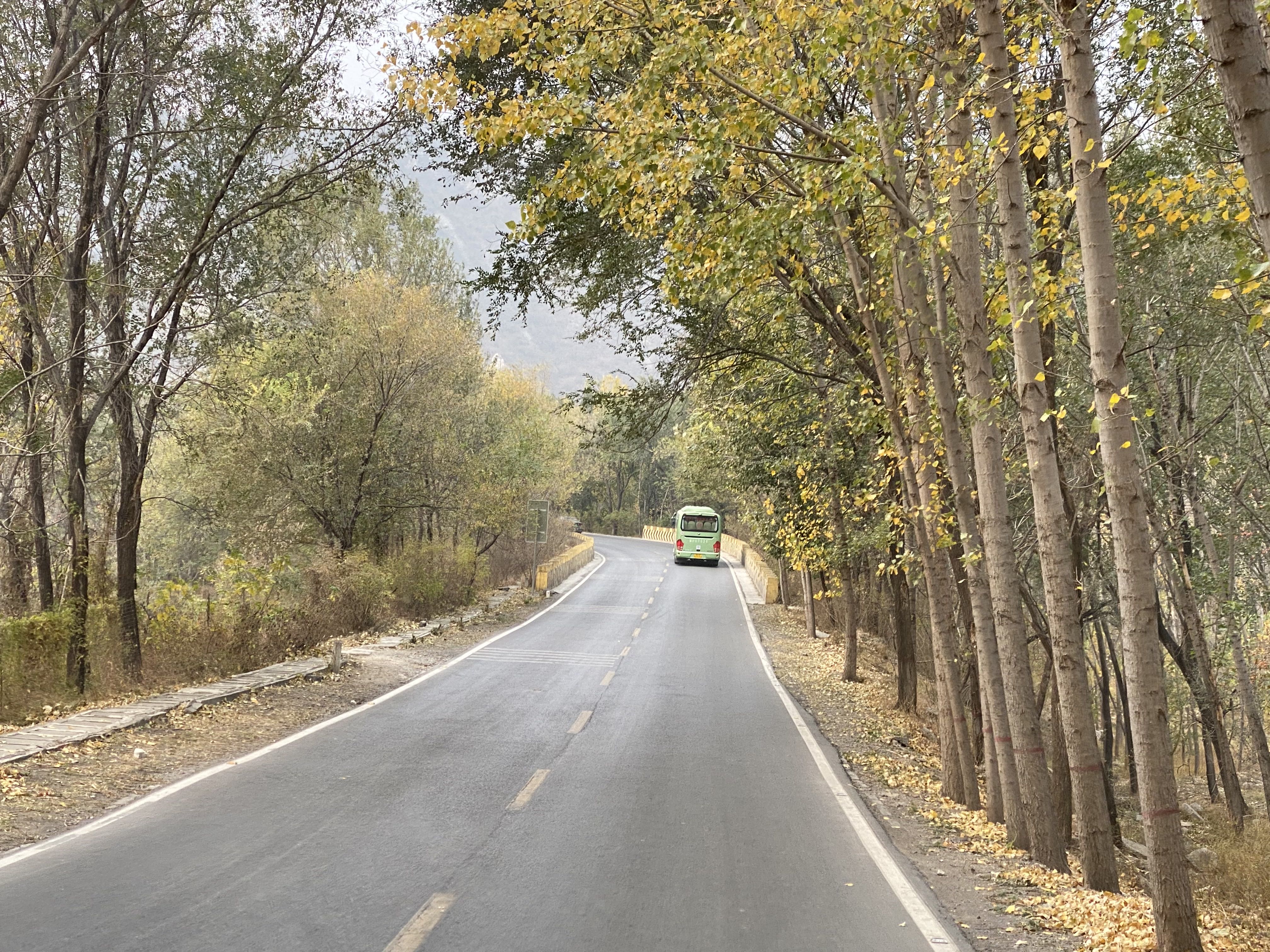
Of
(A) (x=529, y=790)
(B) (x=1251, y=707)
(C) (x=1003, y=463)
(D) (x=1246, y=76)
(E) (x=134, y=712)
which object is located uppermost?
(D) (x=1246, y=76)

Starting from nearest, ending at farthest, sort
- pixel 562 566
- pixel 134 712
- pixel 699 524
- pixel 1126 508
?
1. pixel 1126 508
2. pixel 134 712
3. pixel 562 566
4. pixel 699 524

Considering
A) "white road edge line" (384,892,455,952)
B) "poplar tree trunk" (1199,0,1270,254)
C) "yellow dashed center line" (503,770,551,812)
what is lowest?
"yellow dashed center line" (503,770,551,812)

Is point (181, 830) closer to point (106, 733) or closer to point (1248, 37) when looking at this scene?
point (106, 733)

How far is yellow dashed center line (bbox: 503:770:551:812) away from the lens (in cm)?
906

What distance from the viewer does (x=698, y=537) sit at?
5859 cm

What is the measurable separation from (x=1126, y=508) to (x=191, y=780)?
8.53 meters

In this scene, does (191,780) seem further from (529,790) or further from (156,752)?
(529,790)

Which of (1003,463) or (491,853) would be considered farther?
(1003,463)

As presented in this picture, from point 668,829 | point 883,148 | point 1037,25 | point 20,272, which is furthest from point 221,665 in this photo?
point 1037,25

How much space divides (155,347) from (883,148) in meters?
11.6

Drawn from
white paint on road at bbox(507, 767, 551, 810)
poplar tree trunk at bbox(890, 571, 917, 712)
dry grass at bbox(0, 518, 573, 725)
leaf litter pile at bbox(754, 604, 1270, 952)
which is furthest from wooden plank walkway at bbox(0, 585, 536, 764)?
poplar tree trunk at bbox(890, 571, 917, 712)

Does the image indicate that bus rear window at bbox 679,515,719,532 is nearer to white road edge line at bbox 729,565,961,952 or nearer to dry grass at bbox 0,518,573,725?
dry grass at bbox 0,518,573,725

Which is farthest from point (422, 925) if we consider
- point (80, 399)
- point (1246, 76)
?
point (80, 399)

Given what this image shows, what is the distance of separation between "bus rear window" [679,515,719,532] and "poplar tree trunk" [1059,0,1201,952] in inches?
2072
